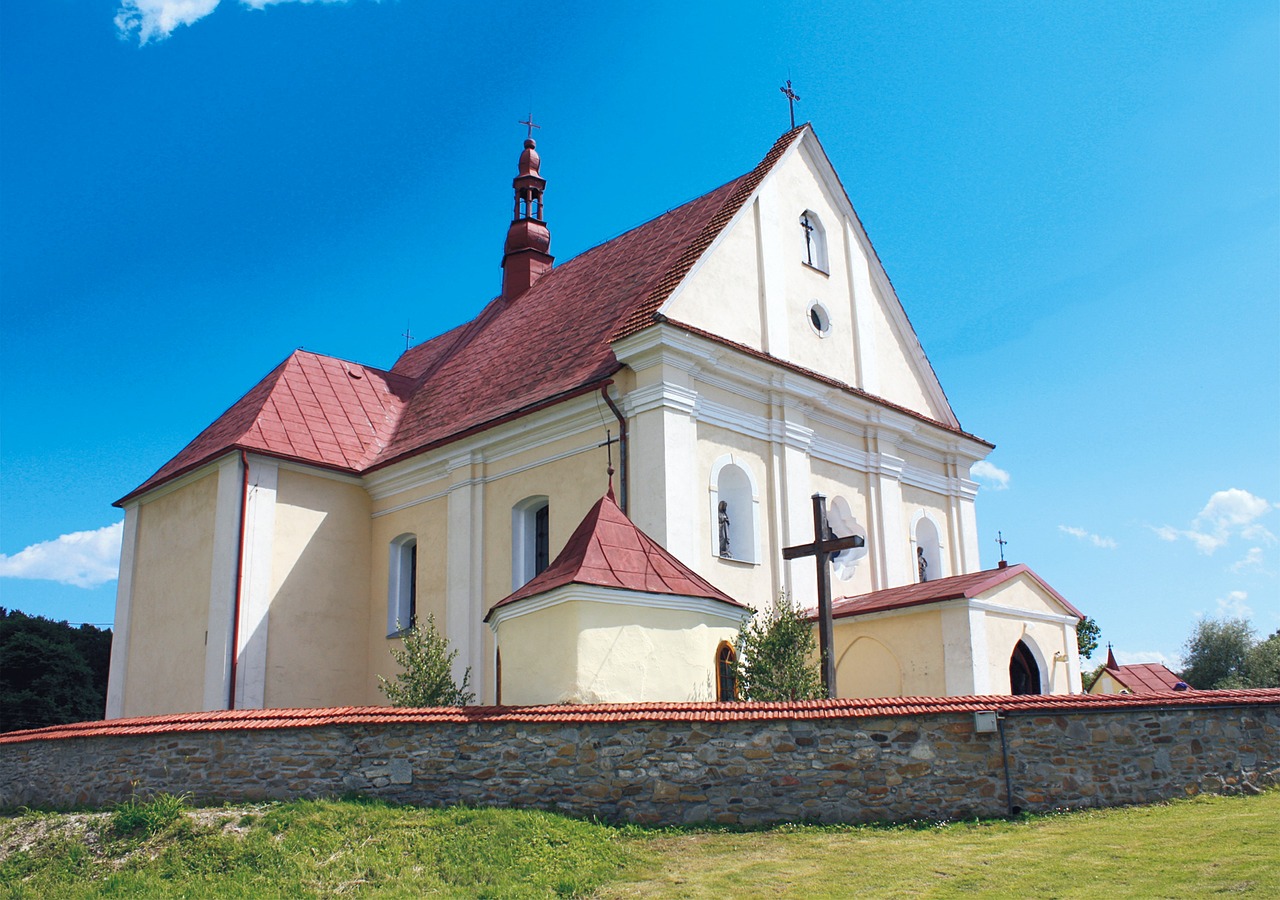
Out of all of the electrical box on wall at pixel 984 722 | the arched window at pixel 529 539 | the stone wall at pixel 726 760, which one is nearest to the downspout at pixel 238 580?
the arched window at pixel 529 539

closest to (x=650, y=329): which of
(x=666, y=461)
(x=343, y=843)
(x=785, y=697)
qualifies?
(x=666, y=461)

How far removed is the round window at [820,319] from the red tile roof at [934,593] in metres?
4.84

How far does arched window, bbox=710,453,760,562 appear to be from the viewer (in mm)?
17203

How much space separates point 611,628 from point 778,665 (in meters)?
2.51

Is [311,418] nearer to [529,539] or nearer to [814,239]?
[529,539]

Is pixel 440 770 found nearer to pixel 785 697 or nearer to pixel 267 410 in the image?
pixel 785 697

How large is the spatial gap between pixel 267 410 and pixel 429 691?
8413mm

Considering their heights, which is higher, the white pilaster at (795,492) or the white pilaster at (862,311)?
the white pilaster at (862,311)

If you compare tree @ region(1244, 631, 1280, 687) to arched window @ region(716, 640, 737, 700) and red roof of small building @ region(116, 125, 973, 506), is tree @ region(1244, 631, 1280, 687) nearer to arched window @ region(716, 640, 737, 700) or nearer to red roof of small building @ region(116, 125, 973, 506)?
red roof of small building @ region(116, 125, 973, 506)

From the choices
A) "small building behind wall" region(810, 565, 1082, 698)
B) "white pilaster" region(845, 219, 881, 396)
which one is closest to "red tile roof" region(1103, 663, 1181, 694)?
"small building behind wall" region(810, 565, 1082, 698)

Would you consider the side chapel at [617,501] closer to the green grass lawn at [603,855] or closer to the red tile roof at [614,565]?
the red tile roof at [614,565]

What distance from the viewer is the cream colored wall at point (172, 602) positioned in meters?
20.3

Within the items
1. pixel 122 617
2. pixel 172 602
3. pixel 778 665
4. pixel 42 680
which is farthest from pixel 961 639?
pixel 42 680

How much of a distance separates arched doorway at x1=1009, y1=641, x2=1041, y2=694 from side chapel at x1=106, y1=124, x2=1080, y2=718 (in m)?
0.04
